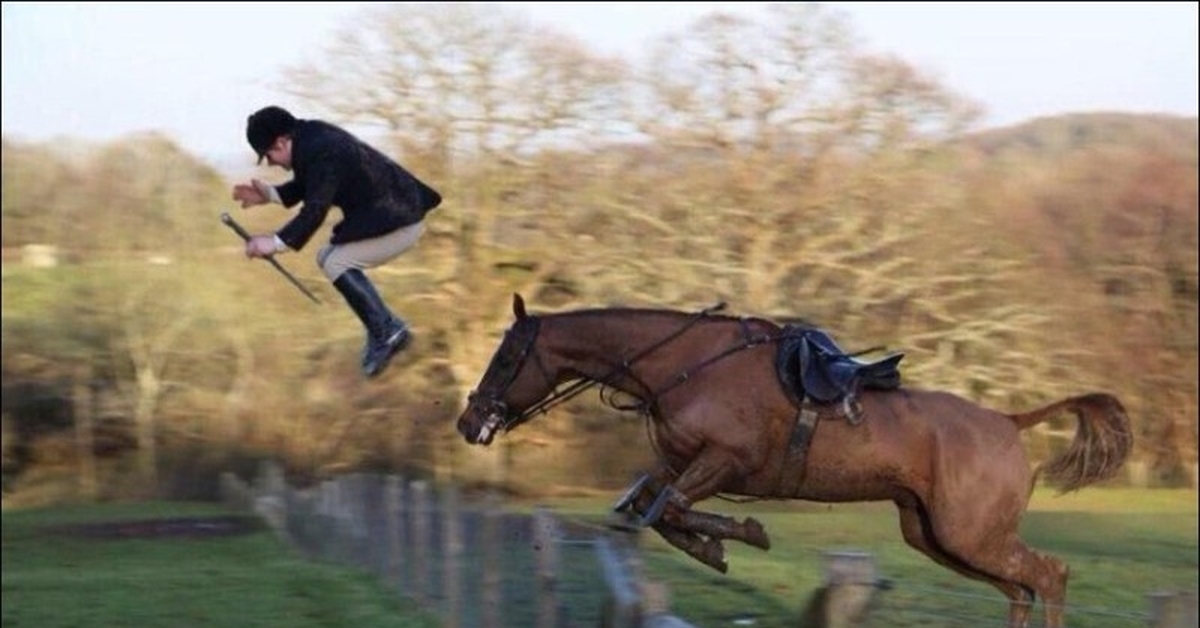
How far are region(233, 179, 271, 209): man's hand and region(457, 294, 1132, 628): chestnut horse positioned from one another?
54.0 inches

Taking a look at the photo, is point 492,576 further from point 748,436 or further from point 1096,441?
point 1096,441

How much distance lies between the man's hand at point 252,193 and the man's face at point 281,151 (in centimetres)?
26

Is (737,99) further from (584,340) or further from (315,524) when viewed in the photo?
(584,340)

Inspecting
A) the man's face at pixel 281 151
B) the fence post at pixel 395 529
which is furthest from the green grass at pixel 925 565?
the man's face at pixel 281 151

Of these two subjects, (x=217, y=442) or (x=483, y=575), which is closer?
(x=483, y=575)

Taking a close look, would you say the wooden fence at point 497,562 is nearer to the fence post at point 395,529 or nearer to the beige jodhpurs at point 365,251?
the fence post at point 395,529

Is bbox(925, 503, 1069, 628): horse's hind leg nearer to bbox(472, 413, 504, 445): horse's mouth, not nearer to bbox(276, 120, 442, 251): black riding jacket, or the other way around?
bbox(472, 413, 504, 445): horse's mouth

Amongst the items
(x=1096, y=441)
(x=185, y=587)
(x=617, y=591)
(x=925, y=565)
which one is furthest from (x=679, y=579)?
(x=617, y=591)

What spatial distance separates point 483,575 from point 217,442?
28222mm

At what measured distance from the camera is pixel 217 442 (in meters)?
38.8

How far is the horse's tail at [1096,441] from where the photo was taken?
412 inches

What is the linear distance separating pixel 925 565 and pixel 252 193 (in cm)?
1292

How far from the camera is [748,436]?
945cm

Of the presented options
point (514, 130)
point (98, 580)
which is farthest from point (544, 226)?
point (98, 580)
